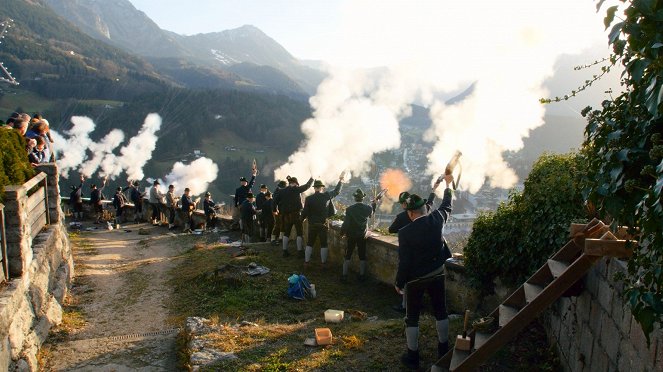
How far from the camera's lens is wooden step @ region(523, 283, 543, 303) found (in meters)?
4.99

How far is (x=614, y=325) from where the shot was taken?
4.24 metres

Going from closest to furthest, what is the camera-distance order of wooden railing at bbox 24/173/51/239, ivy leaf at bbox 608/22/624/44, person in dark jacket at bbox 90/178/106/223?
ivy leaf at bbox 608/22/624/44, wooden railing at bbox 24/173/51/239, person in dark jacket at bbox 90/178/106/223

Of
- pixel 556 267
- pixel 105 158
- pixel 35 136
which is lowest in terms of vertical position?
pixel 105 158

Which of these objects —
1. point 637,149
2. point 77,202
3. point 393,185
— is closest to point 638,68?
point 637,149

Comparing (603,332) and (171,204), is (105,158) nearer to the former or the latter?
(171,204)

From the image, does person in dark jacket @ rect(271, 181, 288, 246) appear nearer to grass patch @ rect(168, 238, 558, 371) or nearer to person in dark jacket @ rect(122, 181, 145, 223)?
grass patch @ rect(168, 238, 558, 371)

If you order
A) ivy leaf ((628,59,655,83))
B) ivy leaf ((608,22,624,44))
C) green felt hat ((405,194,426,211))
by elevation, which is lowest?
green felt hat ((405,194,426,211))

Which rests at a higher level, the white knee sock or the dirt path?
the white knee sock

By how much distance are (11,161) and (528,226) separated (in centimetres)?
717

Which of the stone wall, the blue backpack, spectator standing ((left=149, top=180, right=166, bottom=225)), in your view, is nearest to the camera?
the stone wall

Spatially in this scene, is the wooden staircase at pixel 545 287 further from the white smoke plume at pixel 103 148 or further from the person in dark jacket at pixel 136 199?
the white smoke plume at pixel 103 148

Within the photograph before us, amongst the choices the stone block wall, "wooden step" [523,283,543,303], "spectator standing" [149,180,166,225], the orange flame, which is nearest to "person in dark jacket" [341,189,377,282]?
the orange flame

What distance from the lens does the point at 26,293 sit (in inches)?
263

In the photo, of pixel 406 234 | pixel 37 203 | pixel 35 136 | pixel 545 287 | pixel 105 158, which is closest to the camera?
pixel 545 287
